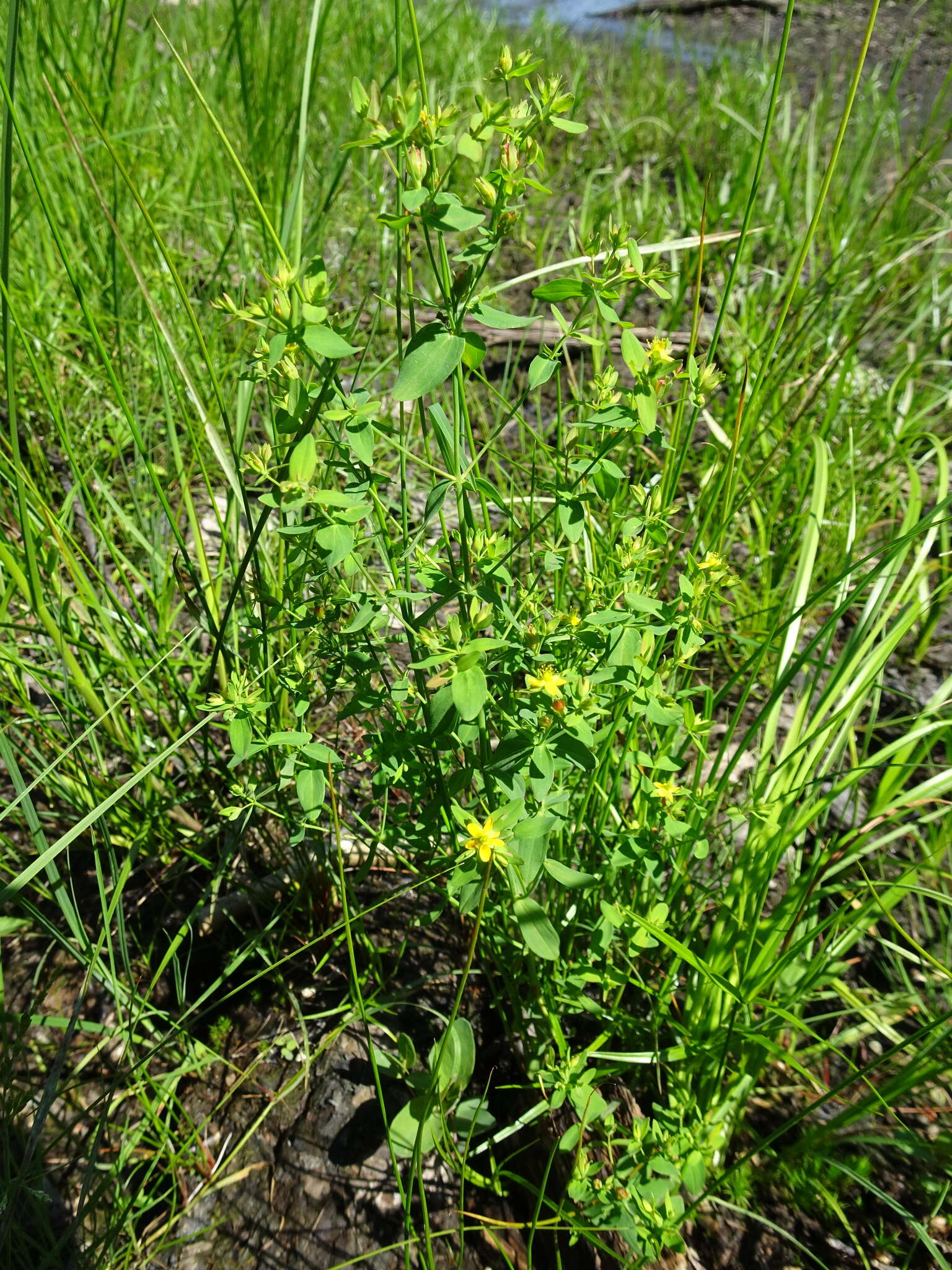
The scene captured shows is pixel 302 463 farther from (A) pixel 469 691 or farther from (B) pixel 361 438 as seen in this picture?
(A) pixel 469 691

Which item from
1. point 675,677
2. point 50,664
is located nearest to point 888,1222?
point 675,677

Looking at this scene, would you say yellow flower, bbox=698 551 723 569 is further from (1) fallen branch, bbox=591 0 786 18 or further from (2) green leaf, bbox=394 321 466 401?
(1) fallen branch, bbox=591 0 786 18

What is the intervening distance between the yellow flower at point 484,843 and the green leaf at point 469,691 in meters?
0.11

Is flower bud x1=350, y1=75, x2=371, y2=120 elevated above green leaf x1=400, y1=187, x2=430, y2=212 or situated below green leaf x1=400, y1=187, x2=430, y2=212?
above

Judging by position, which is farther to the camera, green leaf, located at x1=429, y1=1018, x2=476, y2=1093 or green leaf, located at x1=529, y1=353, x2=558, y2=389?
green leaf, located at x1=429, y1=1018, x2=476, y2=1093

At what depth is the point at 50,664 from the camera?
153 centimetres

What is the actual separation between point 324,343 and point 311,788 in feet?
1.51

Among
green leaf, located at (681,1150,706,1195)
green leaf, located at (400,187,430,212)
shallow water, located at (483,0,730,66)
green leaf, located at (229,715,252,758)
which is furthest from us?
shallow water, located at (483,0,730,66)

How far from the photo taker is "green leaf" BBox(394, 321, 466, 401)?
29.8 inches

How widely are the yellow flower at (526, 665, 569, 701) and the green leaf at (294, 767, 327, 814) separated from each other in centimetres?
26

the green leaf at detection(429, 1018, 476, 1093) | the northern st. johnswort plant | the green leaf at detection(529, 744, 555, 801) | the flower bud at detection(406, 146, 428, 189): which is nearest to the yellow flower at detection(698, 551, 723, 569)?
the northern st. johnswort plant

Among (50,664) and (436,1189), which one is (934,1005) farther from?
(50,664)

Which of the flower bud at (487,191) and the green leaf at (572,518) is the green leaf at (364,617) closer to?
the green leaf at (572,518)

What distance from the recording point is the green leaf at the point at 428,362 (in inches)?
29.8
